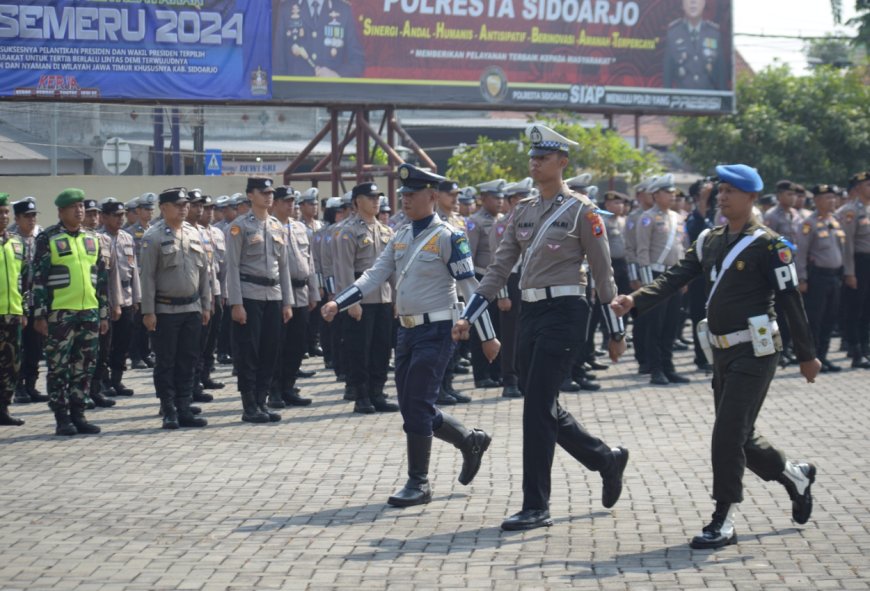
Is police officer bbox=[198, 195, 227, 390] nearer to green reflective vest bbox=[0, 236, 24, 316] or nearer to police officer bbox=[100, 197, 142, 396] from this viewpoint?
police officer bbox=[100, 197, 142, 396]

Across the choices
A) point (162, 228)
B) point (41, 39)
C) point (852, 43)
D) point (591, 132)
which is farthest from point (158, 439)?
point (852, 43)

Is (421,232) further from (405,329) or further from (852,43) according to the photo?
(852,43)

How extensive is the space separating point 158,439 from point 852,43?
85.6ft

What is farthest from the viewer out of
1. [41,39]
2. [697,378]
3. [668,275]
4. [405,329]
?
[41,39]

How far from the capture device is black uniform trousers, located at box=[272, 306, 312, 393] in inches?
525

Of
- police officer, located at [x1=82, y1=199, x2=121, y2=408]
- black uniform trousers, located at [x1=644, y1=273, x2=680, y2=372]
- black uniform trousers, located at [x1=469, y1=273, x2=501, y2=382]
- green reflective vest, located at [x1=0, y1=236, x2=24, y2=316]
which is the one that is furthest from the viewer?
black uniform trousers, located at [x1=644, y1=273, x2=680, y2=372]

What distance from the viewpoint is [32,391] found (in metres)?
14.1

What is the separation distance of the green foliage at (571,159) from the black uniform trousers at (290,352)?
45.5 feet

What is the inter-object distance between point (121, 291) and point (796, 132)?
25099mm

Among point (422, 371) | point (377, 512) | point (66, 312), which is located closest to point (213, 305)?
point (66, 312)

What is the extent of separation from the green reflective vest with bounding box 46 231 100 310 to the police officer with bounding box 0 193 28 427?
0.80 meters

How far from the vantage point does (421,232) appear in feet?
29.1

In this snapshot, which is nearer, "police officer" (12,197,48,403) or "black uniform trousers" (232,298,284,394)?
"black uniform trousers" (232,298,284,394)

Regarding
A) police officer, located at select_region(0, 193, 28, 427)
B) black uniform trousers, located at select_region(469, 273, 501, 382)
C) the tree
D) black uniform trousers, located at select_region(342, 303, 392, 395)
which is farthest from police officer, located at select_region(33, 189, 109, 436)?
the tree
